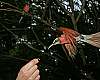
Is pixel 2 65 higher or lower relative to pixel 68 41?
lower

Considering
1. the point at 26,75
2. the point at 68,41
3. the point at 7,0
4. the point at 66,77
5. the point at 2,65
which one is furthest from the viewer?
the point at 2,65

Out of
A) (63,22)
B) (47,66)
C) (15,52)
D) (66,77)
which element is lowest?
(66,77)

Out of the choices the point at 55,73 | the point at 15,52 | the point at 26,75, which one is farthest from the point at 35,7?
the point at 26,75

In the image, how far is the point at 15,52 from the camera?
6.44ft

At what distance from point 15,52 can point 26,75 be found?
1728 mm

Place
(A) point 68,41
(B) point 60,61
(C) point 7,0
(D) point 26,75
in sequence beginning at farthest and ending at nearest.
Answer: (B) point 60,61 < (C) point 7,0 < (A) point 68,41 < (D) point 26,75

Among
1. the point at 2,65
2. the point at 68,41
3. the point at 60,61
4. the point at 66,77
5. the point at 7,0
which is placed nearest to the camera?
the point at 68,41

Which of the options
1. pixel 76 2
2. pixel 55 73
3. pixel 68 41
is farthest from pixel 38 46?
pixel 68 41

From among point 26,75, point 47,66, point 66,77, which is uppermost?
point 26,75

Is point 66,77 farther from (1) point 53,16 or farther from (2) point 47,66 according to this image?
(1) point 53,16

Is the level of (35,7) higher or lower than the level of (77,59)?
higher

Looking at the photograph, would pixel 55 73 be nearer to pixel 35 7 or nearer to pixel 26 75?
pixel 35 7

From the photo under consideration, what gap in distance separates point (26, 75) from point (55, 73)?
1863mm

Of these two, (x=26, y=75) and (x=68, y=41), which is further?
(x=68, y=41)
